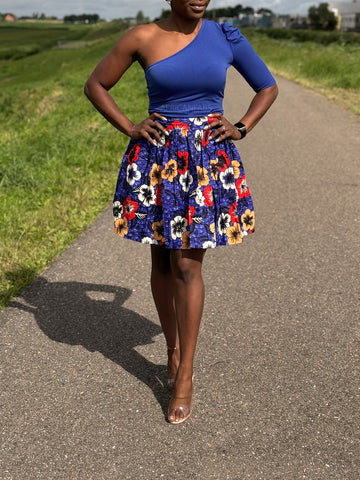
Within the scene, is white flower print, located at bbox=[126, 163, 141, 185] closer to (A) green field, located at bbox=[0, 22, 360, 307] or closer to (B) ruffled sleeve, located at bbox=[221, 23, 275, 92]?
(B) ruffled sleeve, located at bbox=[221, 23, 275, 92]

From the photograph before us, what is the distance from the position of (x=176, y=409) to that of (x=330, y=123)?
903cm

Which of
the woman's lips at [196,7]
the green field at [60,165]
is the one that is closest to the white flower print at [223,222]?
the woman's lips at [196,7]

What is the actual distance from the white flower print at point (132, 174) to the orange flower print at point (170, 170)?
0.12 m

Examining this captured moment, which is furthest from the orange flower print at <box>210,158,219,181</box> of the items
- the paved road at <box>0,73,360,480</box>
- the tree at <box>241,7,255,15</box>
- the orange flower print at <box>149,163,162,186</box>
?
the tree at <box>241,7,255,15</box>

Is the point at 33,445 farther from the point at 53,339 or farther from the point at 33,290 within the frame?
the point at 33,290

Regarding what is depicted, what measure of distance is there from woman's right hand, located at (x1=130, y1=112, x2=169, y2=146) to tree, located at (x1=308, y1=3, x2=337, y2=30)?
112104mm

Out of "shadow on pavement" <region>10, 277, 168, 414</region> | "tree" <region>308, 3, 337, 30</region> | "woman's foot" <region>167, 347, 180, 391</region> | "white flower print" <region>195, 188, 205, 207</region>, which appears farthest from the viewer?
"tree" <region>308, 3, 337, 30</region>

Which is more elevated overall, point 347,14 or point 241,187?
point 241,187

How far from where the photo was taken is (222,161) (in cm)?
277

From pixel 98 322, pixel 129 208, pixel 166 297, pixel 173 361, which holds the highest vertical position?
pixel 129 208

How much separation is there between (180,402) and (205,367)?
1.62ft

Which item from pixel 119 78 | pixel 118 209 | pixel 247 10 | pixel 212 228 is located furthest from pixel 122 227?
pixel 247 10

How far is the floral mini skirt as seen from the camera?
2717 millimetres

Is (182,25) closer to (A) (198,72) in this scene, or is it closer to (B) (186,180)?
(A) (198,72)
